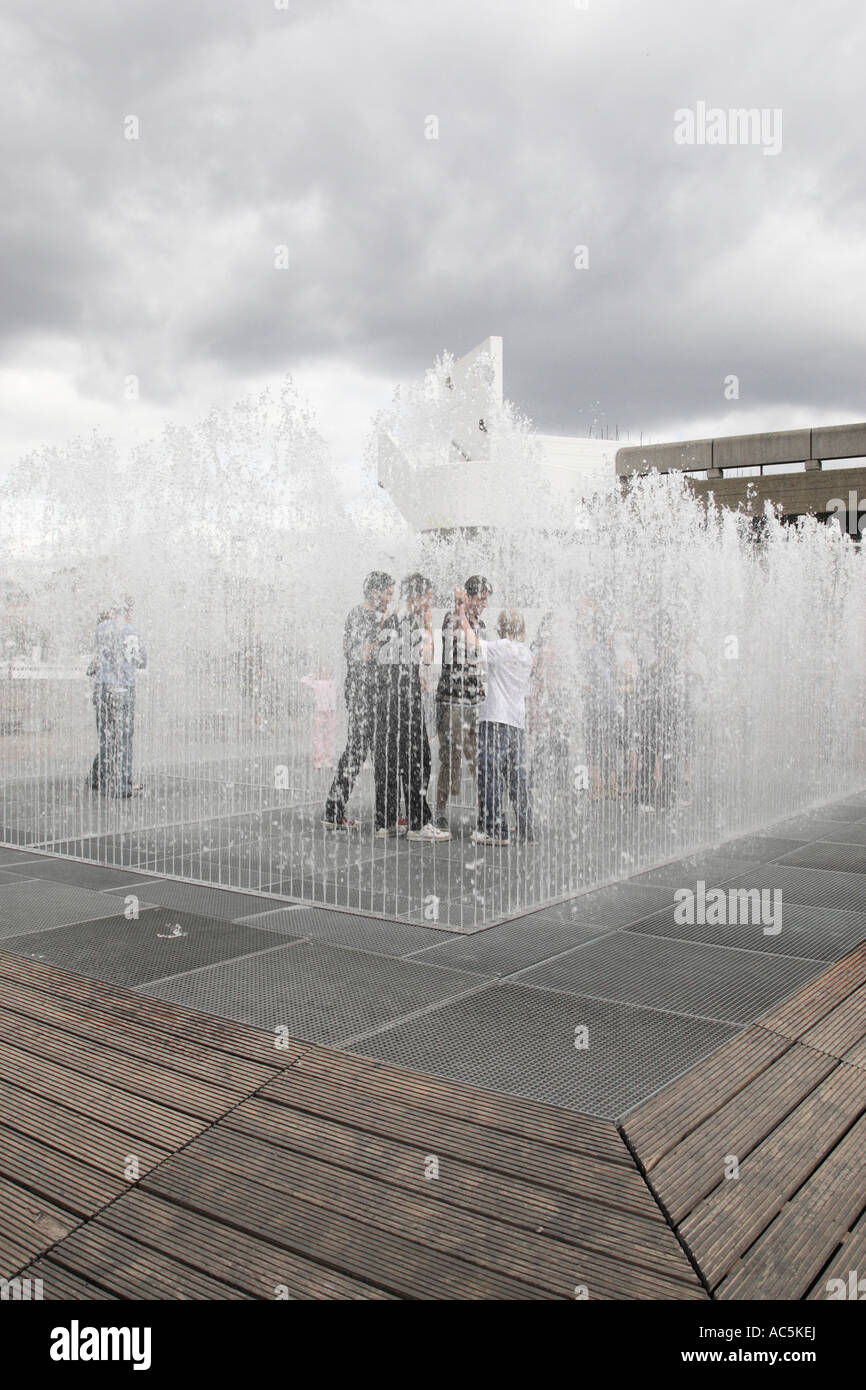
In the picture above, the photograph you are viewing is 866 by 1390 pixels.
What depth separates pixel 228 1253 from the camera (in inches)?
102

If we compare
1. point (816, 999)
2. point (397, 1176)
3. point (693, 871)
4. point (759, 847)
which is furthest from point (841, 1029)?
point (759, 847)

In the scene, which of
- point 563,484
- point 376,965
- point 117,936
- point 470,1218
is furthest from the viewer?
point 563,484

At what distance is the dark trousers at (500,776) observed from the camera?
788 cm

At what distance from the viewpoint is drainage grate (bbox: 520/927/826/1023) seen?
4293 mm

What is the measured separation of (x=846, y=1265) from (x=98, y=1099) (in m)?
2.19

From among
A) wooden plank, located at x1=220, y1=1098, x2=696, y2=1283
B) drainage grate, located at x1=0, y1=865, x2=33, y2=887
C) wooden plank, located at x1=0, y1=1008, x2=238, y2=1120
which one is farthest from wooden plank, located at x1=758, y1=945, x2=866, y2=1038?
drainage grate, located at x1=0, y1=865, x2=33, y2=887

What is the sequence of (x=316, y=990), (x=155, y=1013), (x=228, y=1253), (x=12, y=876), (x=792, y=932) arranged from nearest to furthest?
(x=228, y=1253) < (x=155, y=1013) < (x=316, y=990) < (x=792, y=932) < (x=12, y=876)

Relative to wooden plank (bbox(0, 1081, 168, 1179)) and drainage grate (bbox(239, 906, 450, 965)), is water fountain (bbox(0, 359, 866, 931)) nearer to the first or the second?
drainage grate (bbox(239, 906, 450, 965))

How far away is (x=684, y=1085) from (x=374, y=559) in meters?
9.74

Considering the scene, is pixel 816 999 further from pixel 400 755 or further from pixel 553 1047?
pixel 400 755

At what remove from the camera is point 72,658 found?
13711 millimetres

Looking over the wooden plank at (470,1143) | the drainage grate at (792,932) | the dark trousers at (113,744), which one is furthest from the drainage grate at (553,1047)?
the dark trousers at (113,744)
